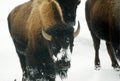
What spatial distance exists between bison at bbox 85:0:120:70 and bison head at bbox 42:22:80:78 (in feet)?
8.13

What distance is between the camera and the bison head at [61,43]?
23.6 ft

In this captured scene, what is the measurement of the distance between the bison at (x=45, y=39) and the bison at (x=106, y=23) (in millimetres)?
1967

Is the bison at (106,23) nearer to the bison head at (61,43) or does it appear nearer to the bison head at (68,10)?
the bison head at (68,10)

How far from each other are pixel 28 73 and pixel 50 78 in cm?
38

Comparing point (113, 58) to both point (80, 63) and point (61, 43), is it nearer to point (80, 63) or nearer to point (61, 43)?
point (80, 63)

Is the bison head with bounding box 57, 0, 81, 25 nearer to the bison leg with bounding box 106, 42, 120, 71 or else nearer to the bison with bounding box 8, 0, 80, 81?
the bison with bounding box 8, 0, 80, 81

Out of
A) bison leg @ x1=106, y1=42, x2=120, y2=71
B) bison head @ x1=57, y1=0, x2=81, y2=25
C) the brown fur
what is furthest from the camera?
bison leg @ x1=106, y1=42, x2=120, y2=71

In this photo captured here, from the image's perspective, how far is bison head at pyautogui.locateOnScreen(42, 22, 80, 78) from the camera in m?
7.19

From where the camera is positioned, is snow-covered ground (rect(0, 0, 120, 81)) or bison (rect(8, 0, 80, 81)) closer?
bison (rect(8, 0, 80, 81))

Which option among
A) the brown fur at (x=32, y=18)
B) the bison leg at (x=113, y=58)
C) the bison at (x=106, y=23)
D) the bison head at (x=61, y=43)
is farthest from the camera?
the bison leg at (x=113, y=58)

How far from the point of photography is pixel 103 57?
11422 mm

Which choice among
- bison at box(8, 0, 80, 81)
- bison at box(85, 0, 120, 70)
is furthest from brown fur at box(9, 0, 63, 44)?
bison at box(85, 0, 120, 70)

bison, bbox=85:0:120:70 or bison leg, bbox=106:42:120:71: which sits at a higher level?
bison, bbox=85:0:120:70

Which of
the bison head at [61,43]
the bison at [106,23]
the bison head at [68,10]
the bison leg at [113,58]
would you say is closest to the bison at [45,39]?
the bison head at [61,43]
